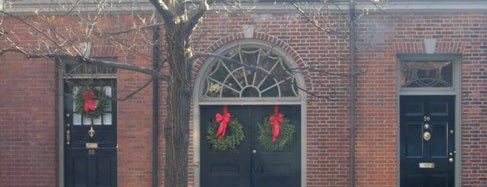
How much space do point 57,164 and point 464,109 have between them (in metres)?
7.27

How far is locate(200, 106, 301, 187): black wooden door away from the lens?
1125cm

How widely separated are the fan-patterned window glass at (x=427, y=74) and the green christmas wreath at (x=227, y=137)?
9.95ft

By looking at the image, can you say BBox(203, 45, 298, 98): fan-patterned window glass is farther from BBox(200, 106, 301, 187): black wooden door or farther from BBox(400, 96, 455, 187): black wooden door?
BBox(400, 96, 455, 187): black wooden door

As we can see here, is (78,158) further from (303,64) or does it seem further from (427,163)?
(427,163)

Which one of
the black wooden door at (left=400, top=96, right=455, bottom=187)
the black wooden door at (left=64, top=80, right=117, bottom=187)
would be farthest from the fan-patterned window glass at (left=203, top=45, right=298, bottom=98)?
the black wooden door at (left=400, top=96, right=455, bottom=187)

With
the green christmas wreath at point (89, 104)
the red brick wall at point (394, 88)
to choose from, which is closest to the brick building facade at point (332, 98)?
the red brick wall at point (394, 88)

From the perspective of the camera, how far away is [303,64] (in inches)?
433

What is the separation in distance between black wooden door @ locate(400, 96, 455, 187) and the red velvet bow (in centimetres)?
554

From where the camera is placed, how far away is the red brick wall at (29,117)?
36.7 feet

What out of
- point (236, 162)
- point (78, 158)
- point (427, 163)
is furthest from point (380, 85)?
point (78, 158)

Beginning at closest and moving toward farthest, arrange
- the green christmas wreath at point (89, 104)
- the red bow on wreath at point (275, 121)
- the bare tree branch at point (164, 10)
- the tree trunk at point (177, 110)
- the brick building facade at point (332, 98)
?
the bare tree branch at point (164, 10) < the tree trunk at point (177, 110) < the brick building facade at point (332, 98) < the red bow on wreath at point (275, 121) < the green christmas wreath at point (89, 104)

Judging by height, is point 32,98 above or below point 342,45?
below

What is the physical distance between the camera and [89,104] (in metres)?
11.3

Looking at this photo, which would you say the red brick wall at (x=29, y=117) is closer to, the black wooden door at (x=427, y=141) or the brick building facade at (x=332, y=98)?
the brick building facade at (x=332, y=98)
